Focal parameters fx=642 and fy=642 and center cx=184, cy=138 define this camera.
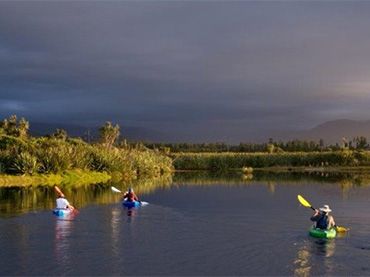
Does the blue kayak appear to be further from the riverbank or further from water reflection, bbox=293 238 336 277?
the riverbank

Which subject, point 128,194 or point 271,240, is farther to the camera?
point 128,194

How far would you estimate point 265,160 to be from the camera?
95500mm

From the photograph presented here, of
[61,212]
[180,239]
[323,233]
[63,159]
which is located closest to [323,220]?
[323,233]

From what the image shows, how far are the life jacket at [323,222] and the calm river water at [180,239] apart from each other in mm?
677

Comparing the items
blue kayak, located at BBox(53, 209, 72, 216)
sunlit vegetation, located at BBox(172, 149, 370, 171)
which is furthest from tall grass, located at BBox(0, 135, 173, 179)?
blue kayak, located at BBox(53, 209, 72, 216)

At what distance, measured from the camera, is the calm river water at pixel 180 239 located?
62.3ft

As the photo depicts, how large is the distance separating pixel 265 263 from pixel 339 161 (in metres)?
78.0

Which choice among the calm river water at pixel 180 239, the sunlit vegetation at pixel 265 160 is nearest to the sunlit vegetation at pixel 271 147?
the sunlit vegetation at pixel 265 160

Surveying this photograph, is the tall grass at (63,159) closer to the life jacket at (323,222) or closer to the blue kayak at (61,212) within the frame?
the blue kayak at (61,212)

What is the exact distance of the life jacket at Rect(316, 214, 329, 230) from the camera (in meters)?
24.9

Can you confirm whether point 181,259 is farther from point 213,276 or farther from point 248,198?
point 248,198

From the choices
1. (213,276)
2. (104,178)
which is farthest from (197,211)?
(104,178)

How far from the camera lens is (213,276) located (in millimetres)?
17953

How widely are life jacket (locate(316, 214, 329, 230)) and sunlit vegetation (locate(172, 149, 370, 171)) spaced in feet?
215
